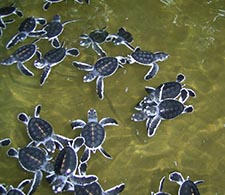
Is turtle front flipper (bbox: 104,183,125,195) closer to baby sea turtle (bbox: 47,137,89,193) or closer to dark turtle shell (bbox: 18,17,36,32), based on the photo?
baby sea turtle (bbox: 47,137,89,193)

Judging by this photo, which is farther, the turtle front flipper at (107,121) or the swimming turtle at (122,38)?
the swimming turtle at (122,38)

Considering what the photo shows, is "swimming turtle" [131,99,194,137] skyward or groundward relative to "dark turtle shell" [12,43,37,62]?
groundward

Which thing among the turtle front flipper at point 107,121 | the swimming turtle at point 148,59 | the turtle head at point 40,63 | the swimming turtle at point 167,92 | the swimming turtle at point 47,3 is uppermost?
the swimming turtle at point 47,3

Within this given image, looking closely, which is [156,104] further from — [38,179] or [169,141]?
[38,179]

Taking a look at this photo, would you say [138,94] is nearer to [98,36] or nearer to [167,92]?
[167,92]

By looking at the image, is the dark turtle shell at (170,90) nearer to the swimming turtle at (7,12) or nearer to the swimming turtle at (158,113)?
the swimming turtle at (158,113)

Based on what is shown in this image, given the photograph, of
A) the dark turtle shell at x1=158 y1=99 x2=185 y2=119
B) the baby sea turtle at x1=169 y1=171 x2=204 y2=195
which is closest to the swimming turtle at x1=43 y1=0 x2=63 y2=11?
the dark turtle shell at x1=158 y1=99 x2=185 y2=119

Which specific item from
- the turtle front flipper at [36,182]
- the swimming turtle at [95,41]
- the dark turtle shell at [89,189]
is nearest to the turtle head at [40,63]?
the swimming turtle at [95,41]

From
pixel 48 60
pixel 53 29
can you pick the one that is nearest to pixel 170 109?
pixel 48 60
